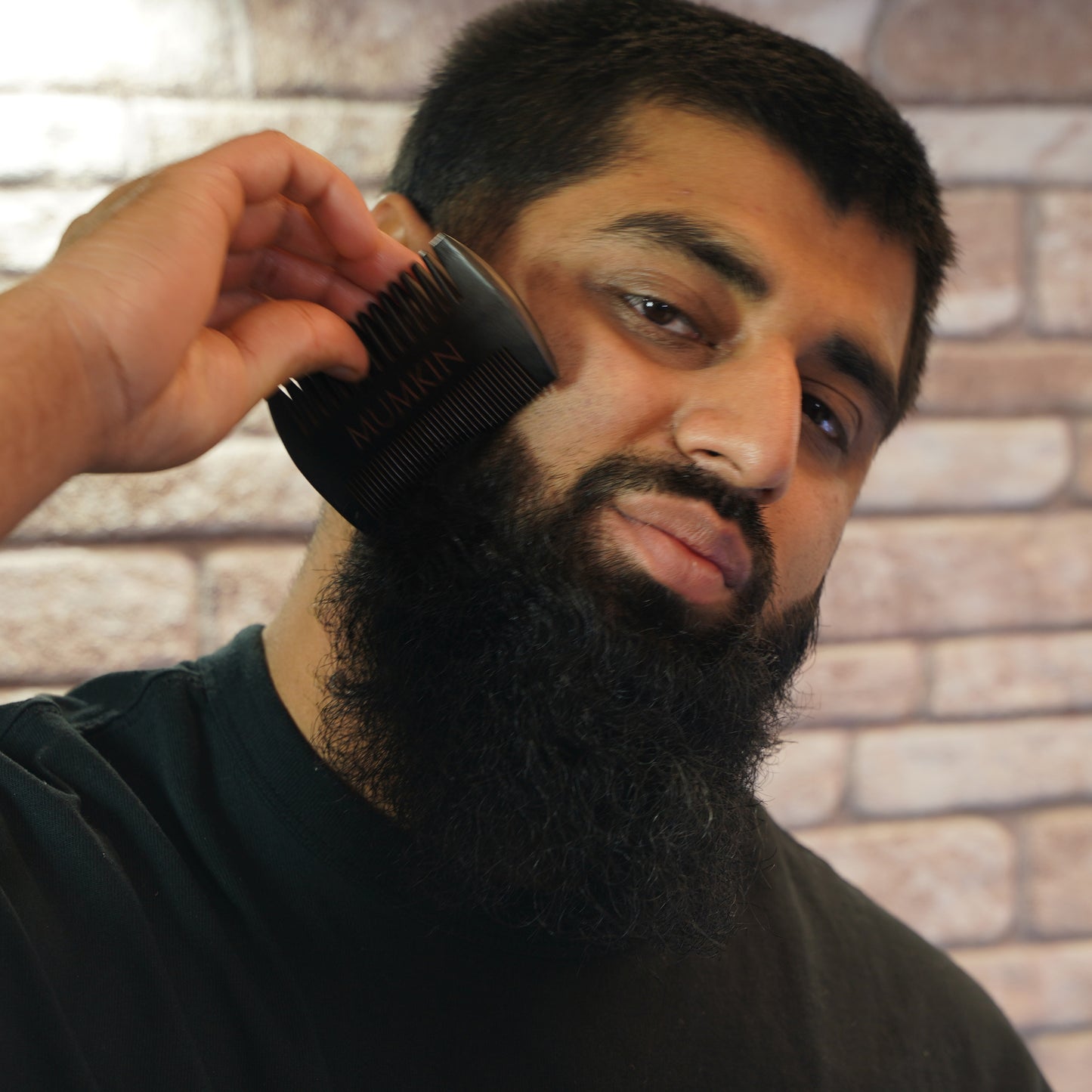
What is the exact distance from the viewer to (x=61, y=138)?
42.0 inches

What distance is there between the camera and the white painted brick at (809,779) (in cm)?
129

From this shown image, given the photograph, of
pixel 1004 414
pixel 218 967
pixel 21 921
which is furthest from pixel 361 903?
pixel 1004 414

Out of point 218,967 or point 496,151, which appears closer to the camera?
point 218,967

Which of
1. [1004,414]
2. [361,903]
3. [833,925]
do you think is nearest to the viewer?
[361,903]

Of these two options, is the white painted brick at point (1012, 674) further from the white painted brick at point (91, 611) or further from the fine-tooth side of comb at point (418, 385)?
the white painted brick at point (91, 611)

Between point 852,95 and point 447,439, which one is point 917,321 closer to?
point 852,95

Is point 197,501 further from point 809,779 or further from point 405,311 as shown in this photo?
point 809,779

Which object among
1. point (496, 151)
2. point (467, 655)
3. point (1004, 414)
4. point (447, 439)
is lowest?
point (467, 655)

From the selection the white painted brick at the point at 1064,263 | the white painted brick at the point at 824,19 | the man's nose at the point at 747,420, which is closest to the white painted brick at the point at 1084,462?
the white painted brick at the point at 1064,263

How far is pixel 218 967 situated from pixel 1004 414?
103cm

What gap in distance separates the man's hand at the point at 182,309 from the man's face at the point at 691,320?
145mm

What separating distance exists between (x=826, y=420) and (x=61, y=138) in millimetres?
760

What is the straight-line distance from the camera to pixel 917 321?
1087 mm

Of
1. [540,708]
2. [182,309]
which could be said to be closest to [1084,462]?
[540,708]
